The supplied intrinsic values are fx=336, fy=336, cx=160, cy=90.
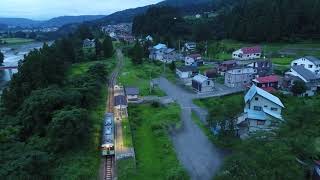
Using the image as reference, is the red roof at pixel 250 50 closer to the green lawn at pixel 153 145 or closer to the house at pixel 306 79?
the house at pixel 306 79

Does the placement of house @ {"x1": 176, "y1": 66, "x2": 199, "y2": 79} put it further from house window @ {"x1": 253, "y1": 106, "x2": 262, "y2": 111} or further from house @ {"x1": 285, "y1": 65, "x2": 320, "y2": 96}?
house window @ {"x1": 253, "y1": 106, "x2": 262, "y2": 111}

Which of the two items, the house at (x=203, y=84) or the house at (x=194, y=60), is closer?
the house at (x=203, y=84)

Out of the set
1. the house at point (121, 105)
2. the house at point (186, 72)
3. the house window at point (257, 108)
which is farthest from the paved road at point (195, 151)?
the house at point (186, 72)

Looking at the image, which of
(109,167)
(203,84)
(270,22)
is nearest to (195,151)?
(109,167)

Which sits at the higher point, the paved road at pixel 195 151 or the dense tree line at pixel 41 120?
the dense tree line at pixel 41 120

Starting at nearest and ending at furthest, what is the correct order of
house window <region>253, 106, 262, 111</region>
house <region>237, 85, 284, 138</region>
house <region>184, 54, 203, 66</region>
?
house <region>237, 85, 284, 138</region> → house window <region>253, 106, 262, 111</region> → house <region>184, 54, 203, 66</region>

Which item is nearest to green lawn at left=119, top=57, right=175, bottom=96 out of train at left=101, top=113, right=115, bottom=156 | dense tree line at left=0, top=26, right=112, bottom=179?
dense tree line at left=0, top=26, right=112, bottom=179

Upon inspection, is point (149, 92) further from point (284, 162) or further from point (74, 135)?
point (284, 162)
